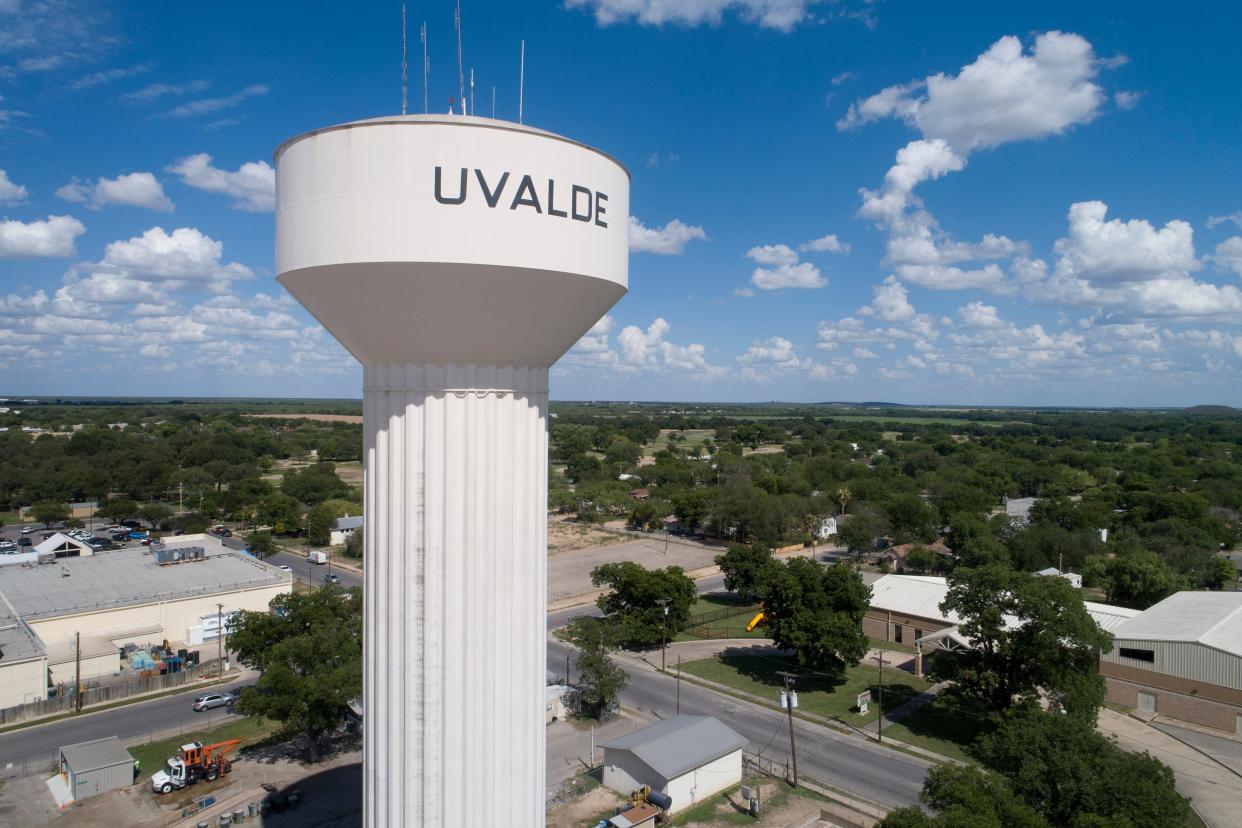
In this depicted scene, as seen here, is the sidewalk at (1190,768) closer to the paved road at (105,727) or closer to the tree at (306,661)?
the tree at (306,661)

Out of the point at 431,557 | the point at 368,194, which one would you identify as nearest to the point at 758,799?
the point at 431,557

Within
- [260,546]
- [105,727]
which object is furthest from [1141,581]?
[260,546]

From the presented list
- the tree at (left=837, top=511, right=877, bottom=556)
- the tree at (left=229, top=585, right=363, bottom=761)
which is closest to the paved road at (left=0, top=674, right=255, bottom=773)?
the tree at (left=229, top=585, right=363, bottom=761)

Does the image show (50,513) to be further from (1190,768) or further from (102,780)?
(1190,768)

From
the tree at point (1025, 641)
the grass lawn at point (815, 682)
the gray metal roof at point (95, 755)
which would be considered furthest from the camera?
the grass lawn at point (815, 682)

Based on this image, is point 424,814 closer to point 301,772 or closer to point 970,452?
point 301,772

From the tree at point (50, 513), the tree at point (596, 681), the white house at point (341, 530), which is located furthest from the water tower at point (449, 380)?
the tree at point (50, 513)

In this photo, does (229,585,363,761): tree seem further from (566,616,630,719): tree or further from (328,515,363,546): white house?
(328,515,363,546): white house
